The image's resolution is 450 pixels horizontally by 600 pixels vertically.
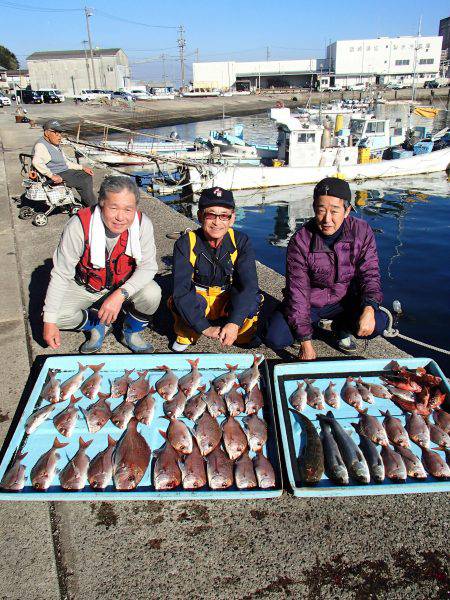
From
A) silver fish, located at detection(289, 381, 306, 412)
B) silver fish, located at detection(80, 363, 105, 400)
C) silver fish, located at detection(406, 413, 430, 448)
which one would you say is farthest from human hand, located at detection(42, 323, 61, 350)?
silver fish, located at detection(406, 413, 430, 448)

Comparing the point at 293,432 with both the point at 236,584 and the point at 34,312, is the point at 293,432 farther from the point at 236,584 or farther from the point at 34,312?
the point at 34,312

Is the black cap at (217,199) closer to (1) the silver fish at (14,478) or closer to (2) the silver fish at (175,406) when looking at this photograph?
(2) the silver fish at (175,406)

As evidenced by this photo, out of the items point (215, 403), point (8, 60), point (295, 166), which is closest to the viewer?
point (215, 403)

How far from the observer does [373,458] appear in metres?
2.63

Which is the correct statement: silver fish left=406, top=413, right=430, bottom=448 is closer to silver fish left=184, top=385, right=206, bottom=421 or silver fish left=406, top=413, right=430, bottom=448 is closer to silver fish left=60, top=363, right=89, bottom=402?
silver fish left=184, top=385, right=206, bottom=421

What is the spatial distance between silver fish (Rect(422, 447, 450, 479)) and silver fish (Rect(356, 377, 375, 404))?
54cm

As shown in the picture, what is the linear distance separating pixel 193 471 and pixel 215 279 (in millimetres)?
1797

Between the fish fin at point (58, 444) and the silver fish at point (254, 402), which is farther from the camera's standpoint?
the silver fish at point (254, 402)

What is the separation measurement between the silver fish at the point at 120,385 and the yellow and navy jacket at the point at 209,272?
2.31 ft

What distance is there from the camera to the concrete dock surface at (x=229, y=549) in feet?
6.71

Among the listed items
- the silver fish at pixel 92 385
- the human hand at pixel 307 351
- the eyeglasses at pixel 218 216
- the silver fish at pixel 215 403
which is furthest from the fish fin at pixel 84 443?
the eyeglasses at pixel 218 216

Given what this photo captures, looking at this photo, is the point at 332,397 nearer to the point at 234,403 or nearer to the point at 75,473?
the point at 234,403

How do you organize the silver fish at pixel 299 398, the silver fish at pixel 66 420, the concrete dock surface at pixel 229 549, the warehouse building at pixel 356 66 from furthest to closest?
the warehouse building at pixel 356 66, the silver fish at pixel 299 398, the silver fish at pixel 66 420, the concrete dock surface at pixel 229 549

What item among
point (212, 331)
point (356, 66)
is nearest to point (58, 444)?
point (212, 331)
